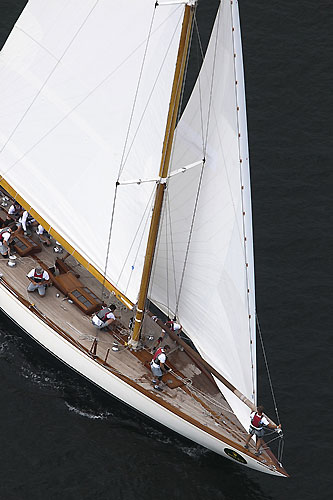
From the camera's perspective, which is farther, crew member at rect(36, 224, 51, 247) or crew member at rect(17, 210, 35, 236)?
crew member at rect(36, 224, 51, 247)

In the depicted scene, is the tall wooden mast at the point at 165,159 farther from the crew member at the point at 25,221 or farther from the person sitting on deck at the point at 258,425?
the crew member at the point at 25,221

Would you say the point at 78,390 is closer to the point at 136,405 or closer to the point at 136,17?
the point at 136,405

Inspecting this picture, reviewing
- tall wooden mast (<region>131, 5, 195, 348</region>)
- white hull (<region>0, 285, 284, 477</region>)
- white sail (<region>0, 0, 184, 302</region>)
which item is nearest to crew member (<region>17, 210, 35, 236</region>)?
white sail (<region>0, 0, 184, 302</region>)

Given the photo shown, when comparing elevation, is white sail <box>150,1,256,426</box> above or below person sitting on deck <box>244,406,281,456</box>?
above

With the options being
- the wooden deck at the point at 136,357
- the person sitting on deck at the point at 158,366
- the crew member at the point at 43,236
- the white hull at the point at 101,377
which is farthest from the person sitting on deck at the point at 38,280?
the person sitting on deck at the point at 158,366

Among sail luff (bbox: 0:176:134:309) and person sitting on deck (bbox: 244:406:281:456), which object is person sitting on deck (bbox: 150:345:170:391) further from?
person sitting on deck (bbox: 244:406:281:456)

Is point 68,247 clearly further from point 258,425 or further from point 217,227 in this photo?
point 258,425

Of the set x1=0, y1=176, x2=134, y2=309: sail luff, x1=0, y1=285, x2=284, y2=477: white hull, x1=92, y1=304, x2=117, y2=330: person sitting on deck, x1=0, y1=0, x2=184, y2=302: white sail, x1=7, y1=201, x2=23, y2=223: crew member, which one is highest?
x1=0, y1=0, x2=184, y2=302: white sail
